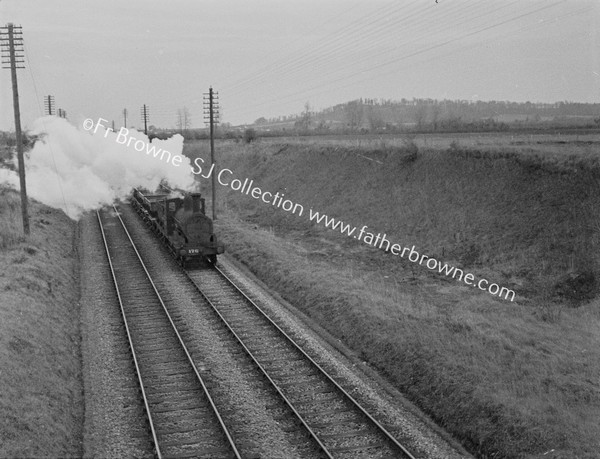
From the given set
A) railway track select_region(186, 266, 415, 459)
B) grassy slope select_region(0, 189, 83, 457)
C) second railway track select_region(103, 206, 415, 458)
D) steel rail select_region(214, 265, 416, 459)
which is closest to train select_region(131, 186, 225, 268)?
second railway track select_region(103, 206, 415, 458)

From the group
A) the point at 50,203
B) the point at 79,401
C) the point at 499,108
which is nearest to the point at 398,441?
the point at 79,401

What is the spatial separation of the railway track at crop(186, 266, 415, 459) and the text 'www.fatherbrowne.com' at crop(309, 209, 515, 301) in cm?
1010

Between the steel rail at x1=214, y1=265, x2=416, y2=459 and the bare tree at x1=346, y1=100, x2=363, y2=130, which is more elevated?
the bare tree at x1=346, y1=100, x2=363, y2=130

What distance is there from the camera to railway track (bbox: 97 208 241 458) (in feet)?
33.2

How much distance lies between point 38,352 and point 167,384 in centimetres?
347

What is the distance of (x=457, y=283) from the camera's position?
75.2ft

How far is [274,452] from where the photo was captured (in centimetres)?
994

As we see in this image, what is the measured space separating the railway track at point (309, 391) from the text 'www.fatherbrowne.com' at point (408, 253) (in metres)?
10.1

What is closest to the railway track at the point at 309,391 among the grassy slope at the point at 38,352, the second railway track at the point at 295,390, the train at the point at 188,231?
the second railway track at the point at 295,390

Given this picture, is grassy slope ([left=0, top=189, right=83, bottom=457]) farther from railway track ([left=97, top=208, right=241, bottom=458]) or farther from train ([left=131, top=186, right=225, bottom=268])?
train ([left=131, top=186, right=225, bottom=268])

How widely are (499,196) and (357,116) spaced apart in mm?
121745

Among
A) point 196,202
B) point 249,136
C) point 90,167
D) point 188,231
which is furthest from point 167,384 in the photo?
point 249,136

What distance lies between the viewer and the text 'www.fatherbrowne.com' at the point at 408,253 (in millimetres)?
21828

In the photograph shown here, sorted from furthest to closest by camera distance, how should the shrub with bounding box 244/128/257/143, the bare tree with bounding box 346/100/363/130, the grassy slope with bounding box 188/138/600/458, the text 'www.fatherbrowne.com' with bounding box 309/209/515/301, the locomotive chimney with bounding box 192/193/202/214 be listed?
the bare tree with bounding box 346/100/363/130
the shrub with bounding box 244/128/257/143
the locomotive chimney with bounding box 192/193/202/214
the text 'www.fatherbrowne.com' with bounding box 309/209/515/301
the grassy slope with bounding box 188/138/600/458
